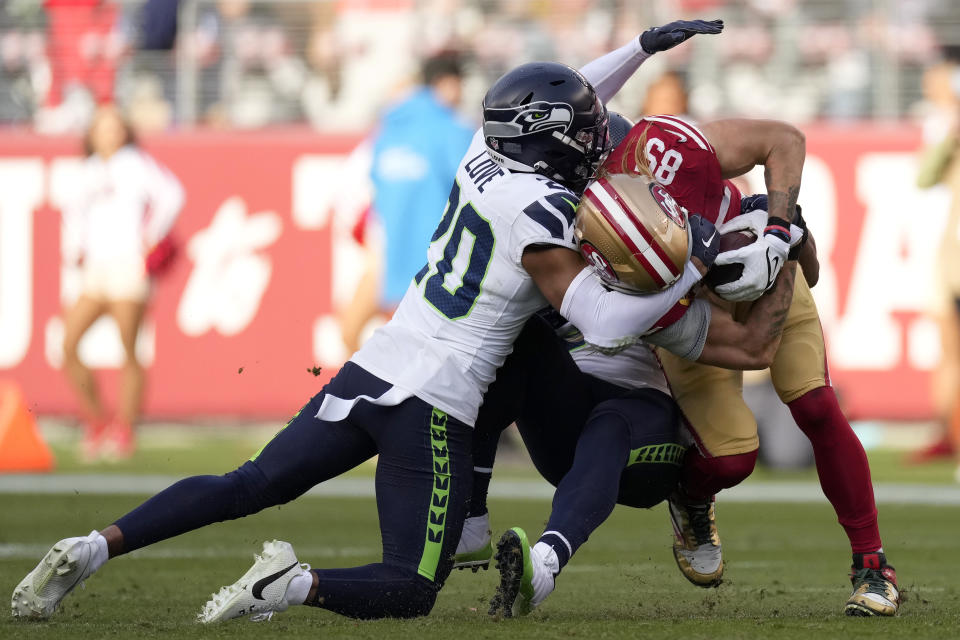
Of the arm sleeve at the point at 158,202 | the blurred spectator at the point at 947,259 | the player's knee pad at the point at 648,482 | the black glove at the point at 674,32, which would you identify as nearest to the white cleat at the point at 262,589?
the player's knee pad at the point at 648,482

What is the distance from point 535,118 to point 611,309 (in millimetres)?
635

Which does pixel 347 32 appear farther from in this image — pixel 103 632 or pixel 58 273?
pixel 103 632

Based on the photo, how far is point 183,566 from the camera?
609 cm

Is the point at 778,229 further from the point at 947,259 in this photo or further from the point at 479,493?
the point at 947,259

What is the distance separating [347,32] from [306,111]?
2.59 feet

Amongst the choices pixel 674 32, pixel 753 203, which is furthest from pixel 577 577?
pixel 674 32

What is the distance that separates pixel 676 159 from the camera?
4.49m

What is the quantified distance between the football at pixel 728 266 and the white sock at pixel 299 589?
4.49 ft

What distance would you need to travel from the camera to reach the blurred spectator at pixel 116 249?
36.9 feet

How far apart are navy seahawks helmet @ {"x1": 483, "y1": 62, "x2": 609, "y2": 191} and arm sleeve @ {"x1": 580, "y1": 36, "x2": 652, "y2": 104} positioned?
0.63 m

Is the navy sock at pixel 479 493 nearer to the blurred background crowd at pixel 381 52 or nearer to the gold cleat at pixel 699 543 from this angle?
the gold cleat at pixel 699 543

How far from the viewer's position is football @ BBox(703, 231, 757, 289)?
4.27 meters

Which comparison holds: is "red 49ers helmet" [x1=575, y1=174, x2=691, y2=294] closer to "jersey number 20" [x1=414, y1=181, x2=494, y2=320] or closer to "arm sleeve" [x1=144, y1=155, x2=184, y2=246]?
"jersey number 20" [x1=414, y1=181, x2=494, y2=320]

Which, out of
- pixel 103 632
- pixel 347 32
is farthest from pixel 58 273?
pixel 103 632
